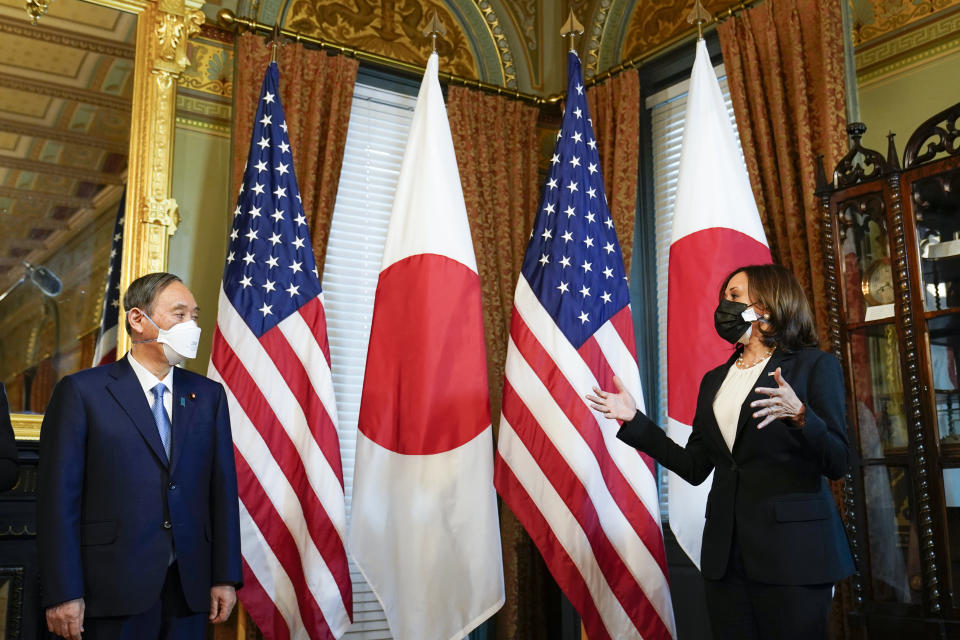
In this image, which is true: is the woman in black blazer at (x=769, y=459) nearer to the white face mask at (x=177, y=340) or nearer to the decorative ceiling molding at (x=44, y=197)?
the white face mask at (x=177, y=340)

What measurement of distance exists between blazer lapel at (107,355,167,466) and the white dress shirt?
4 cm

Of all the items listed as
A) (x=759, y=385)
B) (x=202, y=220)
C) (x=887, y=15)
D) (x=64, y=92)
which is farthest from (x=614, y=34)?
(x=759, y=385)

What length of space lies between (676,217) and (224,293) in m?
1.97

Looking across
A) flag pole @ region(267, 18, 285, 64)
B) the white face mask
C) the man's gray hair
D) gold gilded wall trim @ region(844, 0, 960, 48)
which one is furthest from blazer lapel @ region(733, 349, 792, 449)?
flag pole @ region(267, 18, 285, 64)

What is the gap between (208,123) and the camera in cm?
452

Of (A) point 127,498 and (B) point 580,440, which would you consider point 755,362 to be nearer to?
(B) point 580,440

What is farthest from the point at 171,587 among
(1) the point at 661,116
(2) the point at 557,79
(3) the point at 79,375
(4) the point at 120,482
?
(2) the point at 557,79

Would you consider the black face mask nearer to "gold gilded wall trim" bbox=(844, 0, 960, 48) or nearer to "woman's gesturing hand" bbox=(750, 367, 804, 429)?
"woman's gesturing hand" bbox=(750, 367, 804, 429)

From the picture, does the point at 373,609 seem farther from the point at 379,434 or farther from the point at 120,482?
the point at 120,482

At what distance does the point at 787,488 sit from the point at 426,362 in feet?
5.83

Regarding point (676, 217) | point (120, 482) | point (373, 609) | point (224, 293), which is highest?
point (676, 217)

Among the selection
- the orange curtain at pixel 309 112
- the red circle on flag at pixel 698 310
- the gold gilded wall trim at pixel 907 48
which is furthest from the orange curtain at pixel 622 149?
the orange curtain at pixel 309 112

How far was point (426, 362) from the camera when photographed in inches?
150

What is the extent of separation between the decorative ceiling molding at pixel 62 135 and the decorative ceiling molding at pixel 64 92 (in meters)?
0.15
